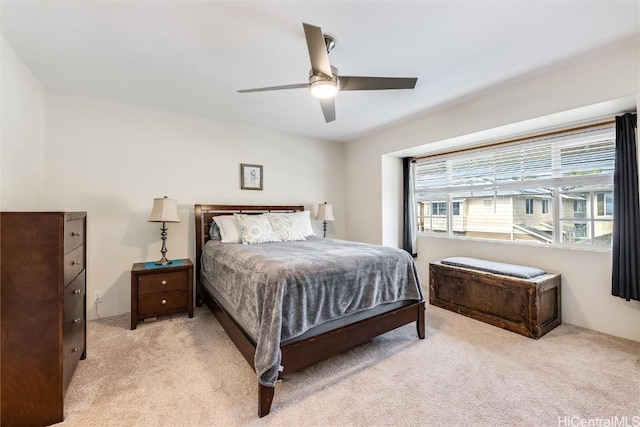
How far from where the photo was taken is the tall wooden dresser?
1.46 m

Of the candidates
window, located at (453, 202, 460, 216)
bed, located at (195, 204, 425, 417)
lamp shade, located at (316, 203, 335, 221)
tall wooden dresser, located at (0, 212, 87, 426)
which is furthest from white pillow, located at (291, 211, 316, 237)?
tall wooden dresser, located at (0, 212, 87, 426)

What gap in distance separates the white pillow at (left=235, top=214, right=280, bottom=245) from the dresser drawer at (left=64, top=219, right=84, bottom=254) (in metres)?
1.46

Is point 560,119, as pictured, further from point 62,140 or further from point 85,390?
point 62,140

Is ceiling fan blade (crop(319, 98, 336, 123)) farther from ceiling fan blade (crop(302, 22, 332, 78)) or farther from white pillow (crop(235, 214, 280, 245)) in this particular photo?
white pillow (crop(235, 214, 280, 245))

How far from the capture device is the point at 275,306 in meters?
1.71

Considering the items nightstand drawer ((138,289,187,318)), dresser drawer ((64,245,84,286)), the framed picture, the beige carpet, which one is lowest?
the beige carpet

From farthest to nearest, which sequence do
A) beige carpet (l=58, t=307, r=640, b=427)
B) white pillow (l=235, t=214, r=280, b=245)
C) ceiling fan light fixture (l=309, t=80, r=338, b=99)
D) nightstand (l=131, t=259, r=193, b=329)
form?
white pillow (l=235, t=214, r=280, b=245)
nightstand (l=131, t=259, r=193, b=329)
ceiling fan light fixture (l=309, t=80, r=338, b=99)
beige carpet (l=58, t=307, r=640, b=427)

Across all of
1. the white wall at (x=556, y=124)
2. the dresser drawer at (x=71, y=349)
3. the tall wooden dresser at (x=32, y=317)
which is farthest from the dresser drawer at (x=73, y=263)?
the white wall at (x=556, y=124)

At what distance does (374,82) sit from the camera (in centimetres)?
208

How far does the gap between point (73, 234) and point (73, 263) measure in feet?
0.67

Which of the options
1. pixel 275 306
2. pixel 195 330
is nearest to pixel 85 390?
pixel 195 330

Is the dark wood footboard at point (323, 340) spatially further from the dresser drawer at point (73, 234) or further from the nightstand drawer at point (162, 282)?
the dresser drawer at point (73, 234)

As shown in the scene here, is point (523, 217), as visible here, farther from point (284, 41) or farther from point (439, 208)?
point (284, 41)

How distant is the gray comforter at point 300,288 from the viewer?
171cm
